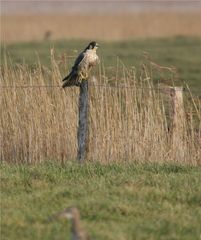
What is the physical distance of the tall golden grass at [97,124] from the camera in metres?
13.2

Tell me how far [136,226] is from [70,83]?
365 centimetres

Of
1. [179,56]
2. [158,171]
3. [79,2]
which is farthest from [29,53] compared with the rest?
[79,2]

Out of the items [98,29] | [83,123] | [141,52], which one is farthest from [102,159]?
[98,29]

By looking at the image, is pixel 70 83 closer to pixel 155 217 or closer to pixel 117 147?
pixel 117 147

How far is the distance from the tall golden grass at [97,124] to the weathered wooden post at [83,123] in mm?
314

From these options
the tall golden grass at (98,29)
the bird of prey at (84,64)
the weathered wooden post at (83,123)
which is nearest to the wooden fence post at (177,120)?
the weathered wooden post at (83,123)

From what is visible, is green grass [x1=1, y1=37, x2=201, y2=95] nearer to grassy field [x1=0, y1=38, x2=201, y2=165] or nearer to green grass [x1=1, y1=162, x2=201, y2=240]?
grassy field [x1=0, y1=38, x2=201, y2=165]

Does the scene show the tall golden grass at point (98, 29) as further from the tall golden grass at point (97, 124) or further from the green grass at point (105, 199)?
the green grass at point (105, 199)

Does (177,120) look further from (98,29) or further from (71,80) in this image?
(98,29)

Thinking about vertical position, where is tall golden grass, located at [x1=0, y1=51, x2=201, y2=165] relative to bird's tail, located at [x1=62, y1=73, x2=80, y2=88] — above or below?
below

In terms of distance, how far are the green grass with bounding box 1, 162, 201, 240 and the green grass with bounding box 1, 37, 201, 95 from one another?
399 inches

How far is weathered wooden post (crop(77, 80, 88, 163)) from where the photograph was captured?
12.7m

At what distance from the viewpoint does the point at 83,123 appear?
12789 millimetres

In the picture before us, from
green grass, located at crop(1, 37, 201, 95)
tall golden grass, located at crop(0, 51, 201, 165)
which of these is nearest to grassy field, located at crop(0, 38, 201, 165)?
tall golden grass, located at crop(0, 51, 201, 165)
